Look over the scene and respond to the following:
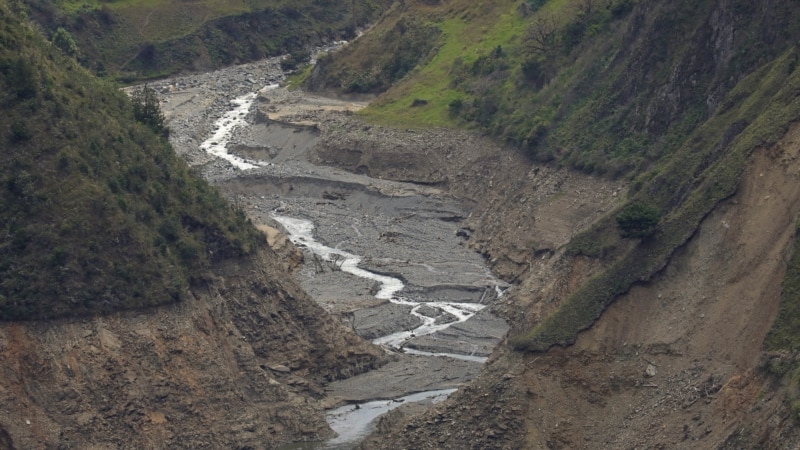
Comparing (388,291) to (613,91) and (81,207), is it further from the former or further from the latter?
(81,207)

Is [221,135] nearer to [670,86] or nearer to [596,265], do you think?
A: [670,86]

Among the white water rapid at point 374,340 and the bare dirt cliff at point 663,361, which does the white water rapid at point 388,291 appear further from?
the bare dirt cliff at point 663,361

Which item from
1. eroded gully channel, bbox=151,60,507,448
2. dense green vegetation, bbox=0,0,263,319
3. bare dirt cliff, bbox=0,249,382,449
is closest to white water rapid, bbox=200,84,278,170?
eroded gully channel, bbox=151,60,507,448

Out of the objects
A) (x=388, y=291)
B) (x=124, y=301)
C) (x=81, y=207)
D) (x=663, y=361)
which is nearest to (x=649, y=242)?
(x=663, y=361)

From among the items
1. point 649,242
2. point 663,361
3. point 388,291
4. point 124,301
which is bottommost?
point 388,291

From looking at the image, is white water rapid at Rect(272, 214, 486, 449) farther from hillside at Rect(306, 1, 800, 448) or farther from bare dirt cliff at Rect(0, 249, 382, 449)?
hillside at Rect(306, 1, 800, 448)

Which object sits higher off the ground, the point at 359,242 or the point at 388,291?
the point at 388,291

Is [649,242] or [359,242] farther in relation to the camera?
[359,242]

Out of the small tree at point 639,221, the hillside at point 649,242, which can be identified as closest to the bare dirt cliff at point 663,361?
the hillside at point 649,242
